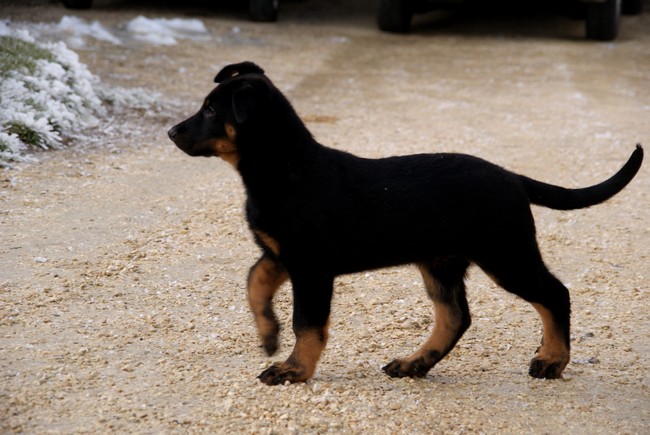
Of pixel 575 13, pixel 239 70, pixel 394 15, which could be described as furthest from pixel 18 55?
pixel 575 13

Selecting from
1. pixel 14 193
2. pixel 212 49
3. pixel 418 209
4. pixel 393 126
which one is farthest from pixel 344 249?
pixel 212 49

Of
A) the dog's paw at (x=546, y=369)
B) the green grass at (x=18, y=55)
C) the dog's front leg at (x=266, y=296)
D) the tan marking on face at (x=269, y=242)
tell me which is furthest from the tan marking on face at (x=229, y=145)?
the green grass at (x=18, y=55)

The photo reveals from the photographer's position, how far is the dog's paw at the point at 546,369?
13.9 ft

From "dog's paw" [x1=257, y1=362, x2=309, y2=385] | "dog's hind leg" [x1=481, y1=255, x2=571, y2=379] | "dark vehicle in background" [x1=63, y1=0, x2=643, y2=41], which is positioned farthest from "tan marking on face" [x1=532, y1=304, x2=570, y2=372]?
"dark vehicle in background" [x1=63, y1=0, x2=643, y2=41]

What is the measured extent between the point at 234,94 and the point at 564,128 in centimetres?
594

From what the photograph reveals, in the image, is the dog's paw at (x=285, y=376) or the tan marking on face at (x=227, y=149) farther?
the tan marking on face at (x=227, y=149)

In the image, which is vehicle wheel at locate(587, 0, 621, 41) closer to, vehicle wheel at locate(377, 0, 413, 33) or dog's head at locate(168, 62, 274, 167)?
vehicle wheel at locate(377, 0, 413, 33)

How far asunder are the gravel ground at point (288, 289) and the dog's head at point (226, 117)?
0.98m

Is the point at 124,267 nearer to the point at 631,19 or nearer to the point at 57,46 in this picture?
the point at 57,46

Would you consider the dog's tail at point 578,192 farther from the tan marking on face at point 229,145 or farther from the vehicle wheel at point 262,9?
the vehicle wheel at point 262,9

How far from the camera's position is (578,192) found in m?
4.30

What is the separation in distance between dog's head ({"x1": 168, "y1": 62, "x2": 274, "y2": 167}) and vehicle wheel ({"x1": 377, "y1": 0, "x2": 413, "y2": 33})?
1034 cm

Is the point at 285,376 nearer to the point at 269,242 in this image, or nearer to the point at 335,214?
the point at 269,242

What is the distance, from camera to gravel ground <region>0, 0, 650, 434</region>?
12.6 feet
